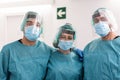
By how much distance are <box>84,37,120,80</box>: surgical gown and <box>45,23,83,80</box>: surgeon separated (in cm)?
11

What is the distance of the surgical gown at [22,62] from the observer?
206 cm

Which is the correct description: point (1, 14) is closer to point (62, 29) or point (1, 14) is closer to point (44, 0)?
point (44, 0)

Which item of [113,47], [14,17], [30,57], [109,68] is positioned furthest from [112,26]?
[14,17]

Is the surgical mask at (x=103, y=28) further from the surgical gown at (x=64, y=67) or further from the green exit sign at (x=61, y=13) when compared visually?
the green exit sign at (x=61, y=13)

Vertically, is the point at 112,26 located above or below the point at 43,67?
above

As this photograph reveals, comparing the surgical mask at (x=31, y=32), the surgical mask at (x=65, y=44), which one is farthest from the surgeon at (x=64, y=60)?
the surgical mask at (x=31, y=32)

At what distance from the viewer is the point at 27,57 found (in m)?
2.12

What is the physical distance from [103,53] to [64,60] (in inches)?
15.1

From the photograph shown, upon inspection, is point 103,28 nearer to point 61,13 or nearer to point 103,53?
point 103,53

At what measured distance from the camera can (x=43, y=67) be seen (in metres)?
2.17

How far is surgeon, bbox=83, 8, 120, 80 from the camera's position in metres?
1.98

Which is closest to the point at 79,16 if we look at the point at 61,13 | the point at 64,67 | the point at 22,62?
the point at 61,13

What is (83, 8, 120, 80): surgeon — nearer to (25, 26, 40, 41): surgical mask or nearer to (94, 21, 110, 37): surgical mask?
(94, 21, 110, 37): surgical mask

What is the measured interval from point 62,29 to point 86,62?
1.28ft
